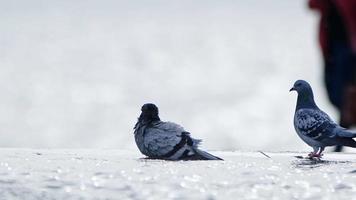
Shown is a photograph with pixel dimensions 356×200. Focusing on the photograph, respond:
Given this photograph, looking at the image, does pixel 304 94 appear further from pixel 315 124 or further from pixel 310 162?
pixel 310 162

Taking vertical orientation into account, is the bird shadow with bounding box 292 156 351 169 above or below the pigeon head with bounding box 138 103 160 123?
below

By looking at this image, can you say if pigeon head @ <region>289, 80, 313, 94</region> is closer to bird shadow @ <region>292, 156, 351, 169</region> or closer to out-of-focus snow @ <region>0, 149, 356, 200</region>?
bird shadow @ <region>292, 156, 351, 169</region>

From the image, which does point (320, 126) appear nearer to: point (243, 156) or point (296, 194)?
point (243, 156)

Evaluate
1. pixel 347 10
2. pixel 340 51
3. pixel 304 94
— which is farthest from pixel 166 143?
pixel 347 10

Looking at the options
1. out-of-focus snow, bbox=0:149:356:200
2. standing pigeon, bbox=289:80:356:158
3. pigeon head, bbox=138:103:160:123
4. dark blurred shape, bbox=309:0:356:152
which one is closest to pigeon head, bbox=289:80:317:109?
standing pigeon, bbox=289:80:356:158

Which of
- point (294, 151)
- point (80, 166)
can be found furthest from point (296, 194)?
point (294, 151)
